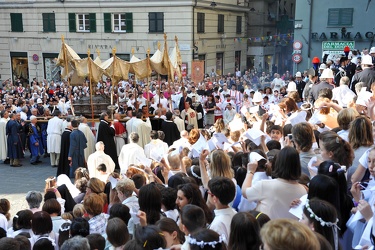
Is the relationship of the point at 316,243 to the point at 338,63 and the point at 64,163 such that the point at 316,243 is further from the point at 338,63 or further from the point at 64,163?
the point at 338,63

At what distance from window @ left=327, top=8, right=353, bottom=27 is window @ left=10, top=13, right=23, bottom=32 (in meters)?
21.7

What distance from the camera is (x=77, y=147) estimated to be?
12.1 meters

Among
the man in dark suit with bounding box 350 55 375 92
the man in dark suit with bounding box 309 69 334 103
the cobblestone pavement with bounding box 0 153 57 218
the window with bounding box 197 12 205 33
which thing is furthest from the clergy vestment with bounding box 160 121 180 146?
the window with bounding box 197 12 205 33

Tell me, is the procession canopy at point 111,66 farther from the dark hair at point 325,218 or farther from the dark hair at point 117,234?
the dark hair at point 325,218

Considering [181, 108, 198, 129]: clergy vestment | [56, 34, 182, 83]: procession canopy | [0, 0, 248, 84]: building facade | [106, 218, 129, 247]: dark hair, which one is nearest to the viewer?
[106, 218, 129, 247]: dark hair

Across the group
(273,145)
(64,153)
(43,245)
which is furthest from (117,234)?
(64,153)

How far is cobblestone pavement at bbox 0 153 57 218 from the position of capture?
1063 cm

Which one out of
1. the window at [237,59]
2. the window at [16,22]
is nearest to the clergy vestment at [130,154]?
the window at [16,22]

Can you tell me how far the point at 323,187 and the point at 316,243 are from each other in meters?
1.29

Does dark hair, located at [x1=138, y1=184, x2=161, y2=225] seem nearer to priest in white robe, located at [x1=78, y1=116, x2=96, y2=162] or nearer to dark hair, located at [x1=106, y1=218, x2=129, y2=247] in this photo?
dark hair, located at [x1=106, y1=218, x2=129, y2=247]

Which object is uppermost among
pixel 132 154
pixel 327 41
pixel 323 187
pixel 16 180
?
pixel 327 41

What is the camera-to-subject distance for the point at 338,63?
16875 mm

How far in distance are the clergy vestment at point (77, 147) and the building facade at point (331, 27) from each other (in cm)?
1636

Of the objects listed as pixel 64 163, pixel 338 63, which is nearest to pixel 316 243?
pixel 64 163
